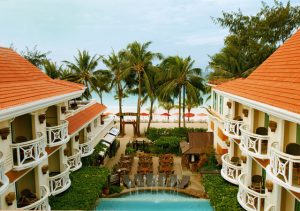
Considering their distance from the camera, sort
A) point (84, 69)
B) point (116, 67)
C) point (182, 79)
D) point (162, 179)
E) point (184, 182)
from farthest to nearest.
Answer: point (116, 67), point (84, 69), point (182, 79), point (162, 179), point (184, 182)

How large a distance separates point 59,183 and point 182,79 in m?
21.0

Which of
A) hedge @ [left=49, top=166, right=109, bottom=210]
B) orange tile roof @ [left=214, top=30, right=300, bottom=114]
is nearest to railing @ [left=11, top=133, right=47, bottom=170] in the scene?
hedge @ [left=49, top=166, right=109, bottom=210]

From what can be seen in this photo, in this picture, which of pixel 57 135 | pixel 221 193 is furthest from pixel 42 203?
pixel 221 193

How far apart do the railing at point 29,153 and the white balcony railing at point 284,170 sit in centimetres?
843

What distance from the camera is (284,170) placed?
28.7 feet

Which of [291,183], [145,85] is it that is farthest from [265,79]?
[145,85]

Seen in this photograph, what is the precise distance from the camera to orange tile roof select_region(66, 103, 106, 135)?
17797 millimetres

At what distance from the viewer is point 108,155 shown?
89.5 ft

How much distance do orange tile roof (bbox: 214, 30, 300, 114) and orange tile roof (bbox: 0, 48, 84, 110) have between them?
28.1 feet

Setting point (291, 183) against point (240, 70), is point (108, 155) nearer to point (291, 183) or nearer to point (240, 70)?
point (240, 70)

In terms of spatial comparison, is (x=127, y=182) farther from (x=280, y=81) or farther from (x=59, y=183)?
(x=280, y=81)

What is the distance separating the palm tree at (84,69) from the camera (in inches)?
1304

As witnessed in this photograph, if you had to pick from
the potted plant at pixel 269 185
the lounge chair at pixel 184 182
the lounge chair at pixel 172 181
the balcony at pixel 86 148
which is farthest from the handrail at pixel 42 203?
the lounge chair at pixel 184 182

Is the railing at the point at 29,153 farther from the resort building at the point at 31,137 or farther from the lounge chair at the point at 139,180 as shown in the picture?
the lounge chair at the point at 139,180
